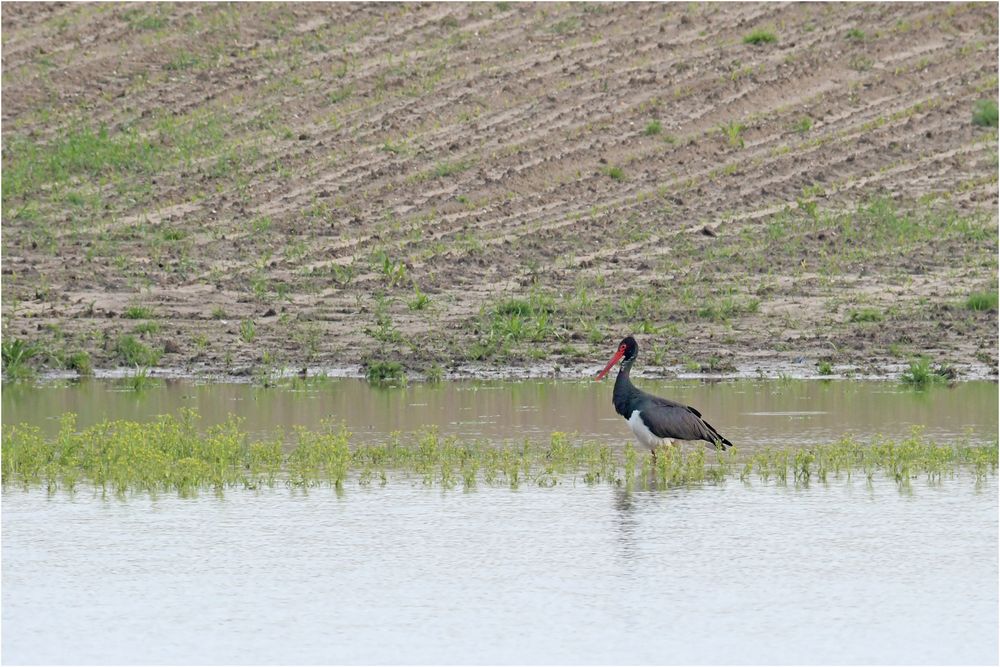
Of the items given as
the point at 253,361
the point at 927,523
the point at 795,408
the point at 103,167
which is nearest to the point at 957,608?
the point at 927,523

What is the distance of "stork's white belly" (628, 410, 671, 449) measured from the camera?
13.0 metres

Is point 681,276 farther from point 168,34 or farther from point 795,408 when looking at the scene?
point 168,34

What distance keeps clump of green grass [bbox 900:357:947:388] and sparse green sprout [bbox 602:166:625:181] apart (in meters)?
8.41

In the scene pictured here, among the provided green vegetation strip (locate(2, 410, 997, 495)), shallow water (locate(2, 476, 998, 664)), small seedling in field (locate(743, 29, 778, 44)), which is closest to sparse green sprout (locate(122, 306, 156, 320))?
green vegetation strip (locate(2, 410, 997, 495))

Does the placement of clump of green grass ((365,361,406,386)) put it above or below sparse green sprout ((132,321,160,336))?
below

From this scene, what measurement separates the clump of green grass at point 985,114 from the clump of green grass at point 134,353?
13.3m

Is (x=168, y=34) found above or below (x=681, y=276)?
above

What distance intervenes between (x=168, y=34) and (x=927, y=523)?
2122cm

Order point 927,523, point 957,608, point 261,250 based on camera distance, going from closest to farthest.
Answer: point 957,608 → point 927,523 → point 261,250

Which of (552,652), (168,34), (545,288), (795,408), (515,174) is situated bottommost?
(552,652)

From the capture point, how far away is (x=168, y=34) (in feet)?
98.2

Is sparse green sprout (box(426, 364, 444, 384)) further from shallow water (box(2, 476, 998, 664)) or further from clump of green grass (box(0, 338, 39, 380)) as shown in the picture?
shallow water (box(2, 476, 998, 664))

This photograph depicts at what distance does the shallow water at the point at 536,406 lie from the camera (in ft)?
47.4

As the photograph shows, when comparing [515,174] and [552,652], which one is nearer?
[552,652]
